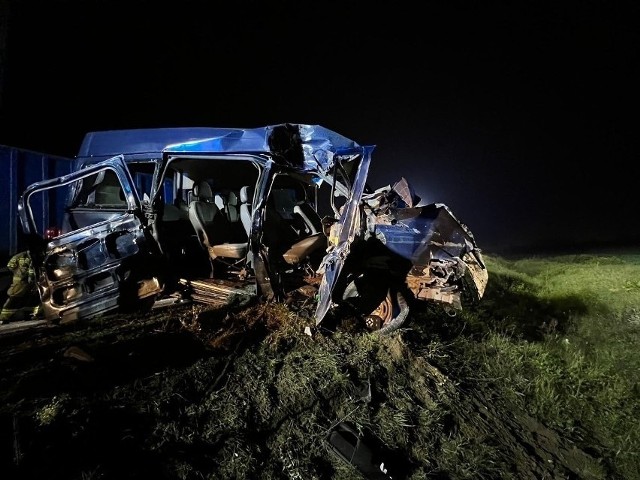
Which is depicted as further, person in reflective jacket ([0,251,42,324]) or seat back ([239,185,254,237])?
seat back ([239,185,254,237])

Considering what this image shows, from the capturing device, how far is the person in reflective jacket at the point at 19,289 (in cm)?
452

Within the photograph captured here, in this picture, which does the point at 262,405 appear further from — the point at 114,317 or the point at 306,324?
the point at 114,317

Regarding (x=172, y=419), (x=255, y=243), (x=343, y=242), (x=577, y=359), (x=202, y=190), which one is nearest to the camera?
(x=172, y=419)

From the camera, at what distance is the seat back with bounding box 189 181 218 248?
472 cm

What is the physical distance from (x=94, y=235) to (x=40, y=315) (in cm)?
190

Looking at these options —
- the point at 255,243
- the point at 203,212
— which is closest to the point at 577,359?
the point at 255,243

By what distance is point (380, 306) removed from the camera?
14.4ft

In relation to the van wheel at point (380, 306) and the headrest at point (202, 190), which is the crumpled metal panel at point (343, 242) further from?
the headrest at point (202, 190)

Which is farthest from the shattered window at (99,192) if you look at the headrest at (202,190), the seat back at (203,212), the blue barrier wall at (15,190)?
the blue barrier wall at (15,190)

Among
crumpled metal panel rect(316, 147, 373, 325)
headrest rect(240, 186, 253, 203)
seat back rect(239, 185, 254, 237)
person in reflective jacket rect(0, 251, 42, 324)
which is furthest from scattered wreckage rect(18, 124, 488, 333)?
person in reflective jacket rect(0, 251, 42, 324)

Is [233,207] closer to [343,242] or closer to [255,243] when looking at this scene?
[255,243]

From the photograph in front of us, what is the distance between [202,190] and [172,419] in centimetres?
354

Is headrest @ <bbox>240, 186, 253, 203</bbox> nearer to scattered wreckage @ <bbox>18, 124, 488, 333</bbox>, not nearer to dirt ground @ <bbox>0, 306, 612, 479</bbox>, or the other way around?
scattered wreckage @ <bbox>18, 124, 488, 333</bbox>

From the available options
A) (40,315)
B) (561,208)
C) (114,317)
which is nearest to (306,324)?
(114,317)
